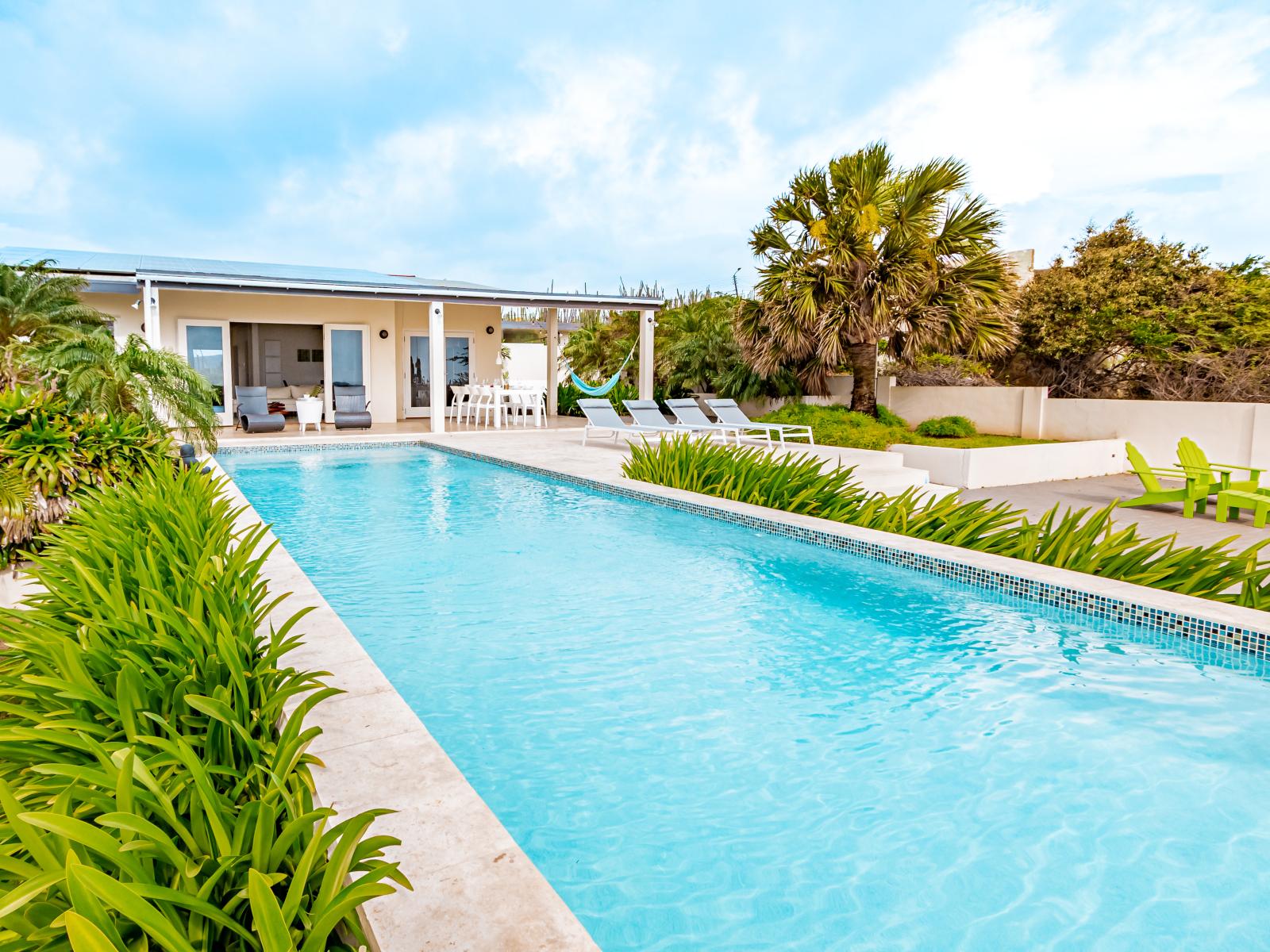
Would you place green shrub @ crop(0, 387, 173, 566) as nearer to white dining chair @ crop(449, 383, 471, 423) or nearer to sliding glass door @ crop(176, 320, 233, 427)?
sliding glass door @ crop(176, 320, 233, 427)

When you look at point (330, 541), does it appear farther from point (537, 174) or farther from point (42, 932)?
point (537, 174)

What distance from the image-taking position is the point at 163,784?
6.86 feet

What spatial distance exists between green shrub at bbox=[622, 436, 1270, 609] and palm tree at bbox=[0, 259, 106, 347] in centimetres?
876

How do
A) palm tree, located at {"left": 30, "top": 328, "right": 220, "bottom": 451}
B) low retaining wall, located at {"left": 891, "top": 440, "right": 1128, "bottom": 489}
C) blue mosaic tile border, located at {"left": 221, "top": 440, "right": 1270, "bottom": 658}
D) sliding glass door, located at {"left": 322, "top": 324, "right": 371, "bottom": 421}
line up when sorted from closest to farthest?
blue mosaic tile border, located at {"left": 221, "top": 440, "right": 1270, "bottom": 658}
palm tree, located at {"left": 30, "top": 328, "right": 220, "bottom": 451}
low retaining wall, located at {"left": 891, "top": 440, "right": 1128, "bottom": 489}
sliding glass door, located at {"left": 322, "top": 324, "right": 371, "bottom": 421}

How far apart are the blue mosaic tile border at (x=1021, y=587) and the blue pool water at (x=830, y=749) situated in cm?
9

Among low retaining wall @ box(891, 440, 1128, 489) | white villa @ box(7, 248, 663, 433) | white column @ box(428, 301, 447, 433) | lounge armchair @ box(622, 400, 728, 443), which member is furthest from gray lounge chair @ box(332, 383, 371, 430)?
low retaining wall @ box(891, 440, 1128, 489)

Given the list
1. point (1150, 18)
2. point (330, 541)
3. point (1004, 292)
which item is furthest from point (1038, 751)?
point (1150, 18)

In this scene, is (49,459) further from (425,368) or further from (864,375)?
(425,368)

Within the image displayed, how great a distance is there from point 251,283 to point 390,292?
227cm

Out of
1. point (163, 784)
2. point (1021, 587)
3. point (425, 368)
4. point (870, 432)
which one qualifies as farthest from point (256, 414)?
point (163, 784)

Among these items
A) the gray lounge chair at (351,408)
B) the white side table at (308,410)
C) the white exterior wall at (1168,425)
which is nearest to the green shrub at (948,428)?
the white exterior wall at (1168,425)

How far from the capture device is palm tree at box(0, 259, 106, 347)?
11.9 meters

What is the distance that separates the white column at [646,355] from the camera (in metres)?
17.0

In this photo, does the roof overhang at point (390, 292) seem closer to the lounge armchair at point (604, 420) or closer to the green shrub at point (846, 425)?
the lounge armchair at point (604, 420)
